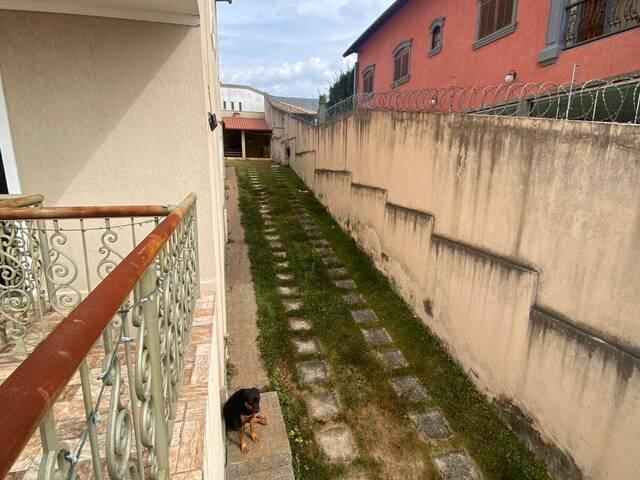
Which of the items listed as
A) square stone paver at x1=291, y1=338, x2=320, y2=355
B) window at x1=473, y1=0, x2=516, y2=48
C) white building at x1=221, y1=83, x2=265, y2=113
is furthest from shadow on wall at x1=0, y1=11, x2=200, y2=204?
white building at x1=221, y1=83, x2=265, y2=113

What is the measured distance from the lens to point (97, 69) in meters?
3.22

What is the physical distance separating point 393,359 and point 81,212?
4.85 metres

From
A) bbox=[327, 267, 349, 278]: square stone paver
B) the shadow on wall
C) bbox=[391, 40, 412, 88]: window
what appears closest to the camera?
the shadow on wall

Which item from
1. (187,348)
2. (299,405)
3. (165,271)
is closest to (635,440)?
→ (299,405)

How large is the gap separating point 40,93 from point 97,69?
1.69 feet

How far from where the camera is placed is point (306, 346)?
6.07 meters

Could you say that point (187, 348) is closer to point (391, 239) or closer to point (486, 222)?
point (486, 222)

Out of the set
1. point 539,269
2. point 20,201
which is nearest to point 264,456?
point 20,201

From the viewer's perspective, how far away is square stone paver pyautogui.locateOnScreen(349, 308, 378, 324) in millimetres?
6832

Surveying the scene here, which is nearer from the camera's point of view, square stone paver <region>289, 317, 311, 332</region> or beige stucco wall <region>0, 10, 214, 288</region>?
beige stucco wall <region>0, 10, 214, 288</region>

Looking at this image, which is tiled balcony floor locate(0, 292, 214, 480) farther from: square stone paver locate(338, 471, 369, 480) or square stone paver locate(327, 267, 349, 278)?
square stone paver locate(327, 267, 349, 278)

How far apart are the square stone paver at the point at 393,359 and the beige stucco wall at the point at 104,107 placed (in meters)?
→ 4.01

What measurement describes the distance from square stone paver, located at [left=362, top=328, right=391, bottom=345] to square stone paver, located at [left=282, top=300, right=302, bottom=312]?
1.38 metres

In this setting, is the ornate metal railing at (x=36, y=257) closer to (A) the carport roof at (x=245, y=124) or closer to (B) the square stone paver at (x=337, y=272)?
(B) the square stone paver at (x=337, y=272)
